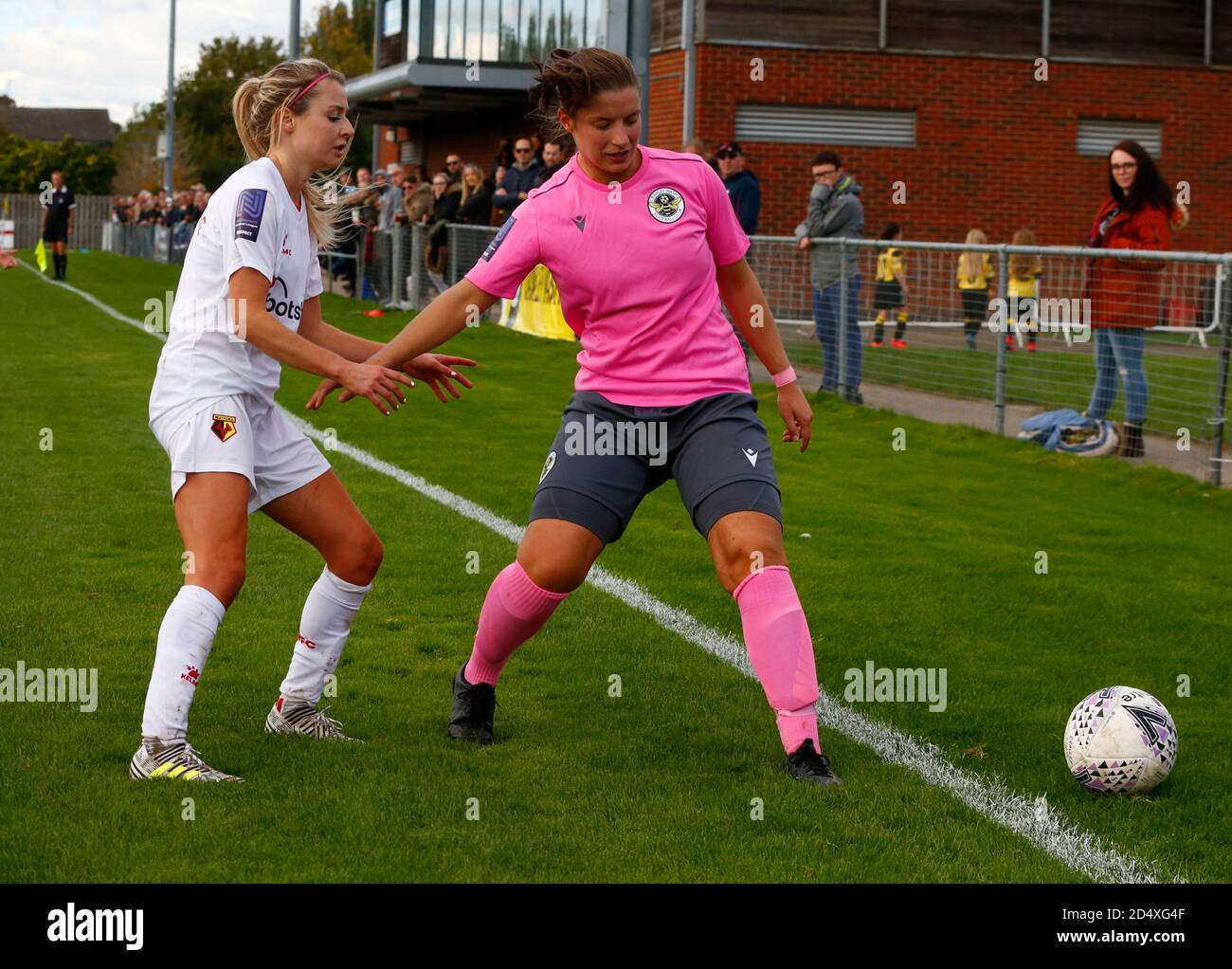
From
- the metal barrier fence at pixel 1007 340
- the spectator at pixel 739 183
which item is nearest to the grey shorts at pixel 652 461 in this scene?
the metal barrier fence at pixel 1007 340

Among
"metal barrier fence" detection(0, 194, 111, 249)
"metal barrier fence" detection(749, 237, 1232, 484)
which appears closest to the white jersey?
"metal barrier fence" detection(749, 237, 1232, 484)

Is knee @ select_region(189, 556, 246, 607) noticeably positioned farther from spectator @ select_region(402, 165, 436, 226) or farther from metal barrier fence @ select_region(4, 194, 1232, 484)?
spectator @ select_region(402, 165, 436, 226)

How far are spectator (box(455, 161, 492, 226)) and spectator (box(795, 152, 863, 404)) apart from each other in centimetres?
766

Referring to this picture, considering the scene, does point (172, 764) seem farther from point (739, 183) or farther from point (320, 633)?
point (739, 183)

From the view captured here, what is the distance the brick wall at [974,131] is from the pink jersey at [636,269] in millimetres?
20305

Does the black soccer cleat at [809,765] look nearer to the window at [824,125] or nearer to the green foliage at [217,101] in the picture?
the window at [824,125]

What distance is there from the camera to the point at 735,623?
22.7 ft

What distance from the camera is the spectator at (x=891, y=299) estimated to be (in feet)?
53.4

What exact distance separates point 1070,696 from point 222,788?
9.79 ft

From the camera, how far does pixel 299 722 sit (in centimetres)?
532

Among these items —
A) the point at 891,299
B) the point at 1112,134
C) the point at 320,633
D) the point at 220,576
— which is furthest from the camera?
the point at 1112,134

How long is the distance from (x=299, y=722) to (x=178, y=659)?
713 mm

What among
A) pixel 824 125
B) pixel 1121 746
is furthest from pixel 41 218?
pixel 1121 746
